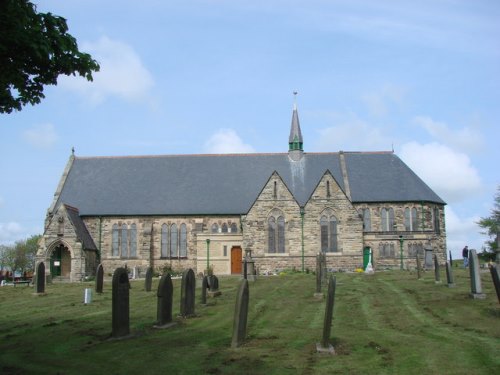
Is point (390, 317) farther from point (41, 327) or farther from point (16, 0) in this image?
point (16, 0)

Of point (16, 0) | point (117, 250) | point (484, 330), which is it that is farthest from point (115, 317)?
point (117, 250)

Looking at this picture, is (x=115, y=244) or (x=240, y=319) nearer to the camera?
(x=240, y=319)

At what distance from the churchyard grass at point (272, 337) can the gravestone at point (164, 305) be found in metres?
0.32

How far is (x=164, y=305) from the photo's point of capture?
1780 cm

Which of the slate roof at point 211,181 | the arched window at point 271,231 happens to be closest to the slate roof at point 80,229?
the slate roof at point 211,181

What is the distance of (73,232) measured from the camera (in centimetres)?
4762

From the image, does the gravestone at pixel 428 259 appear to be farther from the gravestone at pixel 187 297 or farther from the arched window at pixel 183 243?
the gravestone at pixel 187 297

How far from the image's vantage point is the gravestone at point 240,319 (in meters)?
14.3

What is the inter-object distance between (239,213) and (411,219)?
15.2 meters

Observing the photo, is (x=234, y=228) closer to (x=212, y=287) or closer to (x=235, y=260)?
(x=235, y=260)

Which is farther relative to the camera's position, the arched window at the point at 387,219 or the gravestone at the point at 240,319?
the arched window at the point at 387,219

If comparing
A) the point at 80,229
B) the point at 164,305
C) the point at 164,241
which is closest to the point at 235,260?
the point at 164,241

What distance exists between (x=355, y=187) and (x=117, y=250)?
2235cm

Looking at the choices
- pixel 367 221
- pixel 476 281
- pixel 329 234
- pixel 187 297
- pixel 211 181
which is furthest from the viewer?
pixel 211 181
